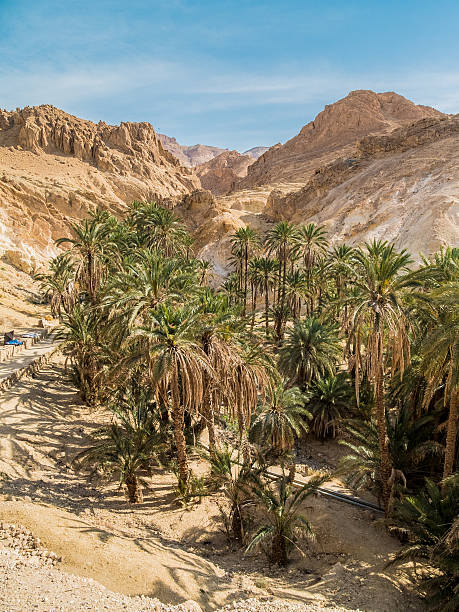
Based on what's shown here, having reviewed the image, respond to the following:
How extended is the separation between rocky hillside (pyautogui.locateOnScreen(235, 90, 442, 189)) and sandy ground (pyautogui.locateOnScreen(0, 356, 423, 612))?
105 meters

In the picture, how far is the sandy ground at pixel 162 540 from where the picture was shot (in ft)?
28.4

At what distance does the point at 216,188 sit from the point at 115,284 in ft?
505

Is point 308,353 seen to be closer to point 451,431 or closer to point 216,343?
point 216,343

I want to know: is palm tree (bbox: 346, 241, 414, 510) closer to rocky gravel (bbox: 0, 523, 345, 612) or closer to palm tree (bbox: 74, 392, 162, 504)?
rocky gravel (bbox: 0, 523, 345, 612)

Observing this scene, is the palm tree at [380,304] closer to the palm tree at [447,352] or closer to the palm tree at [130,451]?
the palm tree at [447,352]

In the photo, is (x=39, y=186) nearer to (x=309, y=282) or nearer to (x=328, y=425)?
(x=309, y=282)

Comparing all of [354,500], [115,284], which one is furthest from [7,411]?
[354,500]

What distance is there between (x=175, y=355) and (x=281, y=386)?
7.27 meters

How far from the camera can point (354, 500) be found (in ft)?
48.5

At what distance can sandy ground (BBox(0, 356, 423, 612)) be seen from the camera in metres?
8.66

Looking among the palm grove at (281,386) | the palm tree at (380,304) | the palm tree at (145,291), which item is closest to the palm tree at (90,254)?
the palm grove at (281,386)

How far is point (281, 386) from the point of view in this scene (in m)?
17.5

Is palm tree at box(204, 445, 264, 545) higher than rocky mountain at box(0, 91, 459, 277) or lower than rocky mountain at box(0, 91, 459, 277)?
lower

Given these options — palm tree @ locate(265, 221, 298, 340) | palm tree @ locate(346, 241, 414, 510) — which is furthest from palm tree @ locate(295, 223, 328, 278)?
palm tree @ locate(346, 241, 414, 510)
